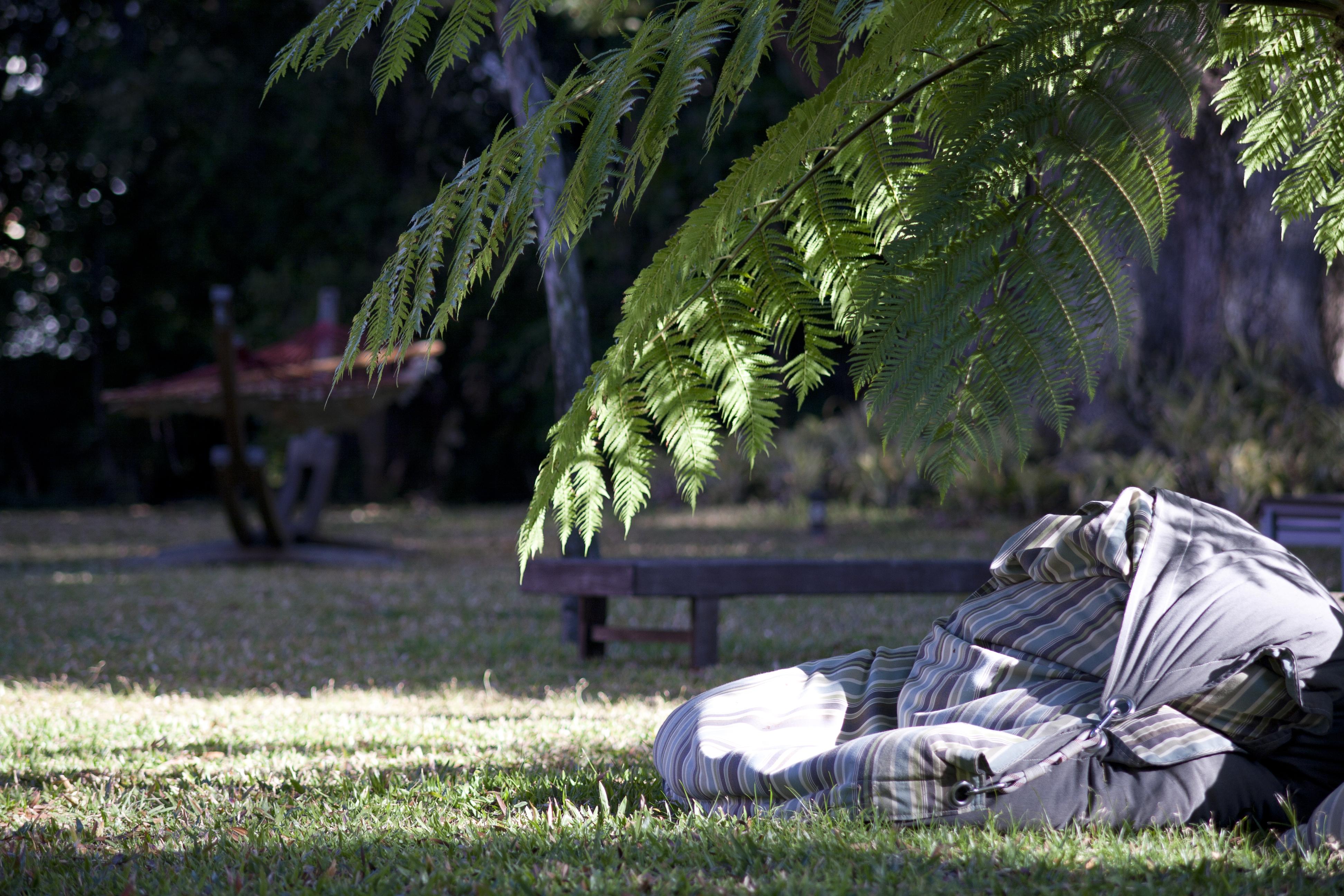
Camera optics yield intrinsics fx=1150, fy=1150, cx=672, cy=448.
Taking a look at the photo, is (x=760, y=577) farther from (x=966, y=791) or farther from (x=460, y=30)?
(x=460, y=30)

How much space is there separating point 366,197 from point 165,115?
326cm

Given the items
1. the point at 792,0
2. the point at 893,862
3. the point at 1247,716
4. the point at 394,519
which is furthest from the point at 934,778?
the point at 394,519

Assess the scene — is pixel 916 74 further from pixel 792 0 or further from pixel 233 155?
pixel 233 155

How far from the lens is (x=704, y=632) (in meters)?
5.49

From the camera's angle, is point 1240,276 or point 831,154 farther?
point 1240,276

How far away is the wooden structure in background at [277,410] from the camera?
372 inches

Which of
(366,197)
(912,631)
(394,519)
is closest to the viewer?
(912,631)

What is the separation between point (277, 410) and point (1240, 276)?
30.2ft

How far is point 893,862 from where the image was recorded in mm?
2367

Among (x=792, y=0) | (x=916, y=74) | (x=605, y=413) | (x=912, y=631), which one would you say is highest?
(x=792, y=0)

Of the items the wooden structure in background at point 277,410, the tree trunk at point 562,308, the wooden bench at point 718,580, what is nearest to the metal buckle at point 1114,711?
the wooden bench at point 718,580

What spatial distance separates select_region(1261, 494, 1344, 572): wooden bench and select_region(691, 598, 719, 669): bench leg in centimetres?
282

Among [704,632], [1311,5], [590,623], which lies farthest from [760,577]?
[1311,5]

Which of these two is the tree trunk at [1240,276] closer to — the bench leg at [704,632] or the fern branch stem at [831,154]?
the bench leg at [704,632]
